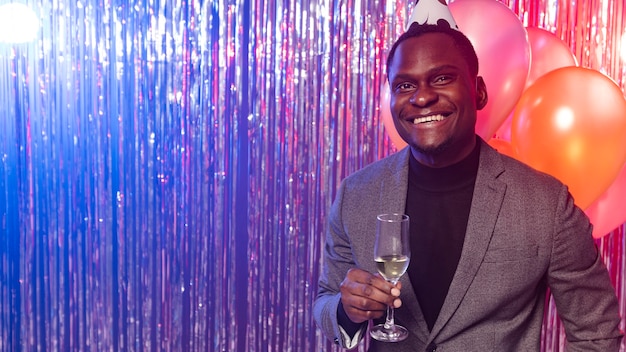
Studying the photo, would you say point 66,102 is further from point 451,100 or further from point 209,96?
point 451,100

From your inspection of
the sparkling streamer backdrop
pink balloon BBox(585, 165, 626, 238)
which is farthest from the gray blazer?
the sparkling streamer backdrop

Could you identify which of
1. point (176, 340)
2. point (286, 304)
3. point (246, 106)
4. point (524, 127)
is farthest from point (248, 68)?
point (524, 127)

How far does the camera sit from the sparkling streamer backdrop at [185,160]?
2977 millimetres

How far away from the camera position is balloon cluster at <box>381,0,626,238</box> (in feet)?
5.96

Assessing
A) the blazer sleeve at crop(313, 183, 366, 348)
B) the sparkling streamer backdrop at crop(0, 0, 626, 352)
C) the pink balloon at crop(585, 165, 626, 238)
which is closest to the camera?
the blazer sleeve at crop(313, 183, 366, 348)

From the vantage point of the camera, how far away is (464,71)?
1.56 meters

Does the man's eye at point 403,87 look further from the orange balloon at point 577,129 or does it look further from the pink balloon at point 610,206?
the pink balloon at point 610,206

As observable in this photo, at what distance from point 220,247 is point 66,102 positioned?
92 cm

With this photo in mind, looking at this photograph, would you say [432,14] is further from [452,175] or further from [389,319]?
[389,319]

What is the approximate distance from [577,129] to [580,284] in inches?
20.1

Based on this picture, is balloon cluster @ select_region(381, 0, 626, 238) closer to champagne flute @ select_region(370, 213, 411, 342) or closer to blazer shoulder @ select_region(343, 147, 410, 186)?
blazer shoulder @ select_region(343, 147, 410, 186)

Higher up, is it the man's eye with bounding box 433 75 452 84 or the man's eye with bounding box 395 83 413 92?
the man's eye with bounding box 433 75 452 84

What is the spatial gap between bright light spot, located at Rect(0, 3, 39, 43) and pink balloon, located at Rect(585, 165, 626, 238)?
2389 mm

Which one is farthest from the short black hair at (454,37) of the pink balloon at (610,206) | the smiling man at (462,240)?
the pink balloon at (610,206)
